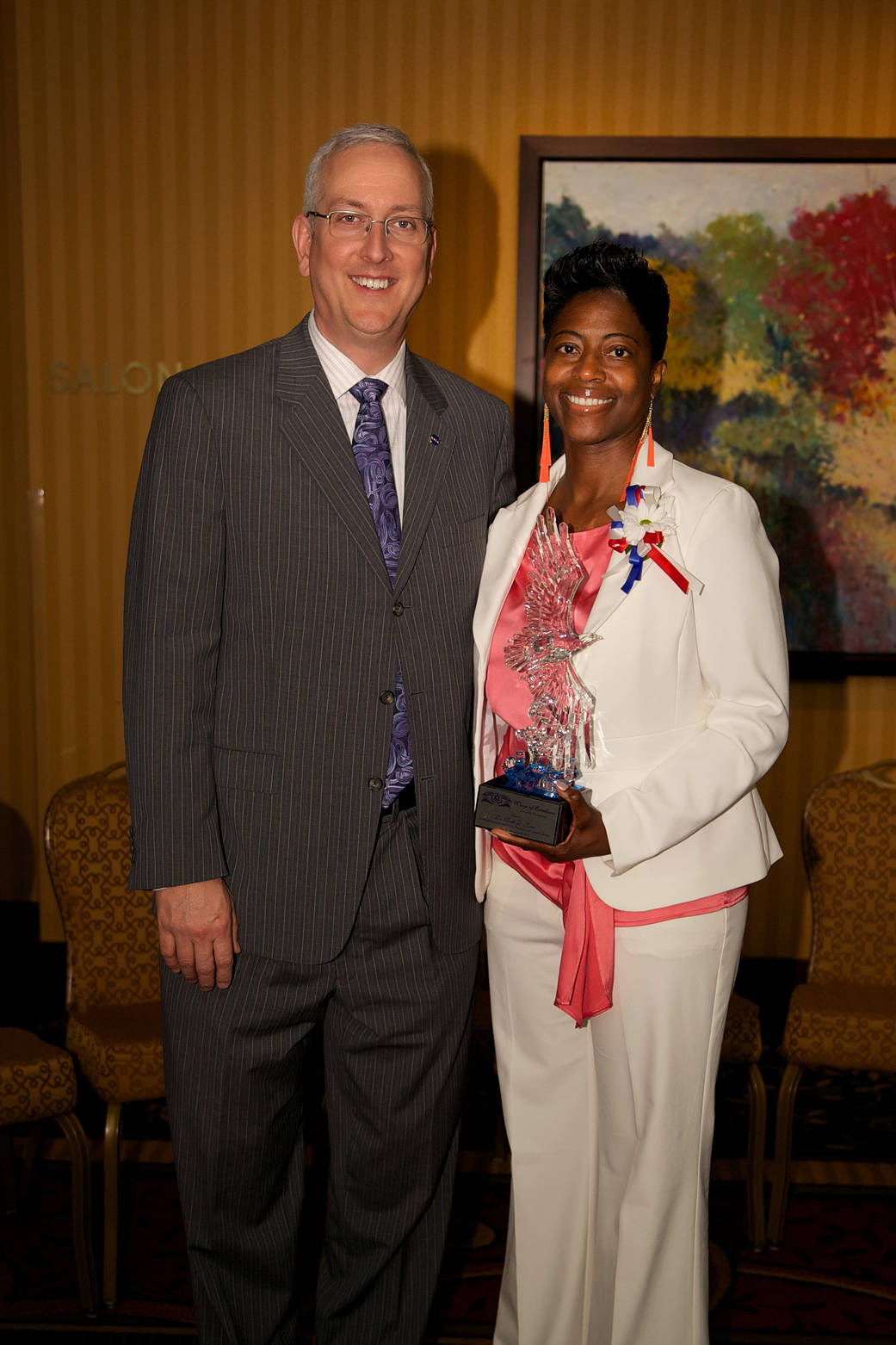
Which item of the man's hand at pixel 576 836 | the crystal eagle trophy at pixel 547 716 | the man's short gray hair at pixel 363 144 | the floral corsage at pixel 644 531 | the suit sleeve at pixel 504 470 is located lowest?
the man's hand at pixel 576 836

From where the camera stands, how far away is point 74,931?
313cm

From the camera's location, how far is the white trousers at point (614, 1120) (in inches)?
80.4

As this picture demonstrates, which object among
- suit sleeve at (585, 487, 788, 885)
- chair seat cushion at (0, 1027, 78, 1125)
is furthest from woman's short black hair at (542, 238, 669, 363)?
chair seat cushion at (0, 1027, 78, 1125)

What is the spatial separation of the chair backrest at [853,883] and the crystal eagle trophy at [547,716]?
5.33 ft

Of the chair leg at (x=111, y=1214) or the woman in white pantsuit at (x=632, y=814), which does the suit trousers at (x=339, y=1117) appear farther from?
the chair leg at (x=111, y=1214)

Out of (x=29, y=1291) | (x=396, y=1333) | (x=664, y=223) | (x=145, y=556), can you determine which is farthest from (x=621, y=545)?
(x=664, y=223)

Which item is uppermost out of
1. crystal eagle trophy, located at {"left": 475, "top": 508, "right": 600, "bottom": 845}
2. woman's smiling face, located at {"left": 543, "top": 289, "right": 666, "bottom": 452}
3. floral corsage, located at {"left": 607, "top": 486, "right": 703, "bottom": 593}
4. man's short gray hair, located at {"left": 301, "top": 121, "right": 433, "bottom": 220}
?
man's short gray hair, located at {"left": 301, "top": 121, "right": 433, "bottom": 220}

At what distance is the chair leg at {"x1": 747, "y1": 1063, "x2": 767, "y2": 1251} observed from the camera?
3.03 meters

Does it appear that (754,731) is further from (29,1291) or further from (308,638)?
(29,1291)

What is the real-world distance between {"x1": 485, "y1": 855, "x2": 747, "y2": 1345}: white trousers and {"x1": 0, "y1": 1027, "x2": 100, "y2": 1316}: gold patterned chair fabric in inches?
41.4

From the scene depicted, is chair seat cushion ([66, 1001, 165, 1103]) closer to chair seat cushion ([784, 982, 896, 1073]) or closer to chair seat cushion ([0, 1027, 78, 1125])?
chair seat cushion ([0, 1027, 78, 1125])

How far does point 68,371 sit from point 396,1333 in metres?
3.40

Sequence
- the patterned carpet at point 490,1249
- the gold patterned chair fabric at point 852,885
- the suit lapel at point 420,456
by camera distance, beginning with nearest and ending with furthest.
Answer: the suit lapel at point 420,456, the patterned carpet at point 490,1249, the gold patterned chair fabric at point 852,885

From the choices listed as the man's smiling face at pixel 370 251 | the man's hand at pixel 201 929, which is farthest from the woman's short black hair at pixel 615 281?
the man's hand at pixel 201 929
